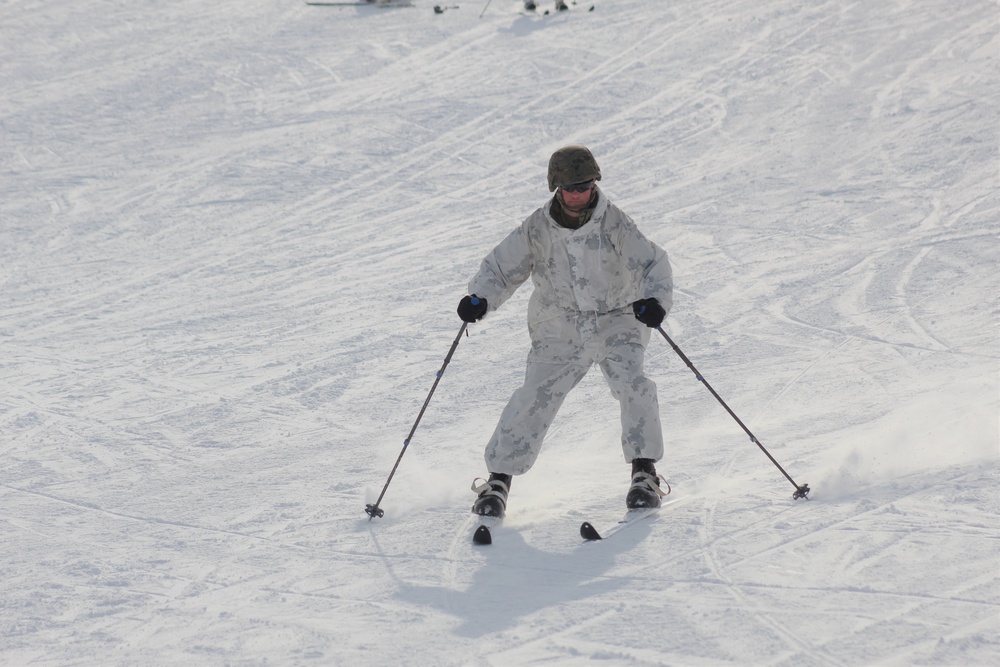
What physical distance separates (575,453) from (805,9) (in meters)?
10.8

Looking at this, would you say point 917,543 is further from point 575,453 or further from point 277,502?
point 277,502

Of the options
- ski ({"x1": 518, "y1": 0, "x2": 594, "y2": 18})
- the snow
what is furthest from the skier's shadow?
ski ({"x1": 518, "y1": 0, "x2": 594, "y2": 18})

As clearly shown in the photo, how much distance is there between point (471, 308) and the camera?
467cm

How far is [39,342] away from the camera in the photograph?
805 centimetres

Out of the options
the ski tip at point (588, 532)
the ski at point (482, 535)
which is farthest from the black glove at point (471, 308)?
the ski tip at point (588, 532)

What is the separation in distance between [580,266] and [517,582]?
136 centimetres

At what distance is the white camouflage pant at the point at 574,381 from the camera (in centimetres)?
472

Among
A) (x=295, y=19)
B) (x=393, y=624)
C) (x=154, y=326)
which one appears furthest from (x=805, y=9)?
(x=393, y=624)

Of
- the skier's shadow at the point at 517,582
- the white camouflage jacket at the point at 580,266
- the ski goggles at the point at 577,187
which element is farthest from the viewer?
the white camouflage jacket at the point at 580,266

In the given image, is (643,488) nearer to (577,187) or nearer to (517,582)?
(517,582)

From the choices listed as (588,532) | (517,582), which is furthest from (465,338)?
(517,582)

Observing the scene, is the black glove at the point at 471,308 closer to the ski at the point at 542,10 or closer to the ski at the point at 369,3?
the ski at the point at 542,10

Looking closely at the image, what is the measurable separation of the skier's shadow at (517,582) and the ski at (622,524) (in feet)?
0.14

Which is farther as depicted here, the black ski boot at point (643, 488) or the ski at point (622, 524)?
the black ski boot at point (643, 488)
